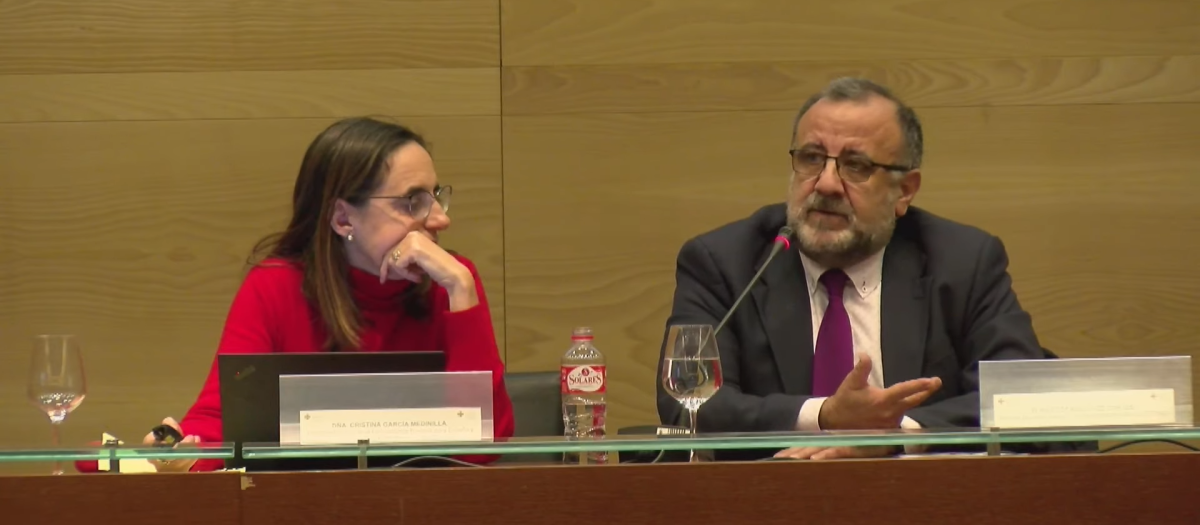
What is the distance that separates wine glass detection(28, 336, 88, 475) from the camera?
1.96 m

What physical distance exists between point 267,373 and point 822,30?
7.37 feet

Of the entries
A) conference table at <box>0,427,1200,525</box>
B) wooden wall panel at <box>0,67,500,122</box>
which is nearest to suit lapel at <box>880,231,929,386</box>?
conference table at <box>0,427,1200,525</box>

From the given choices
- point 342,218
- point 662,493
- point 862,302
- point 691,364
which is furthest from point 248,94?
point 662,493

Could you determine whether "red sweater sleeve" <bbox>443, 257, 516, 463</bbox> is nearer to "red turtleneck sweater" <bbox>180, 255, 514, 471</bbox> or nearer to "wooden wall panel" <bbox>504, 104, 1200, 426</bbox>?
"red turtleneck sweater" <bbox>180, 255, 514, 471</bbox>

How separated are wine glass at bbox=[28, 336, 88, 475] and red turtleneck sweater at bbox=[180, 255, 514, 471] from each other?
0.42 metres

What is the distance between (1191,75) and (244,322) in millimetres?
2659

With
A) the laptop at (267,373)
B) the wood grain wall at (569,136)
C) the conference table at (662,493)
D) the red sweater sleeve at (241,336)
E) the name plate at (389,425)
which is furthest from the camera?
the wood grain wall at (569,136)

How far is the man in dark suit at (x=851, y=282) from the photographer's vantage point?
2555 millimetres

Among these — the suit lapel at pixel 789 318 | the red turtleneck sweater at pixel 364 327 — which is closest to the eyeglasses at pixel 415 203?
the red turtleneck sweater at pixel 364 327

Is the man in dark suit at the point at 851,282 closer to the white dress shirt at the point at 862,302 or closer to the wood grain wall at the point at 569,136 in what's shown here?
the white dress shirt at the point at 862,302

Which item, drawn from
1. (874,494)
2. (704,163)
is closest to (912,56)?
(704,163)

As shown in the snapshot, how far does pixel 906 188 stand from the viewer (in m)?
2.76

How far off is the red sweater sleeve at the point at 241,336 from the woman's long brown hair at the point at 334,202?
3.6 inches

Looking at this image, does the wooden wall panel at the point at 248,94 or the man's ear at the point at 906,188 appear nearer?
the man's ear at the point at 906,188
